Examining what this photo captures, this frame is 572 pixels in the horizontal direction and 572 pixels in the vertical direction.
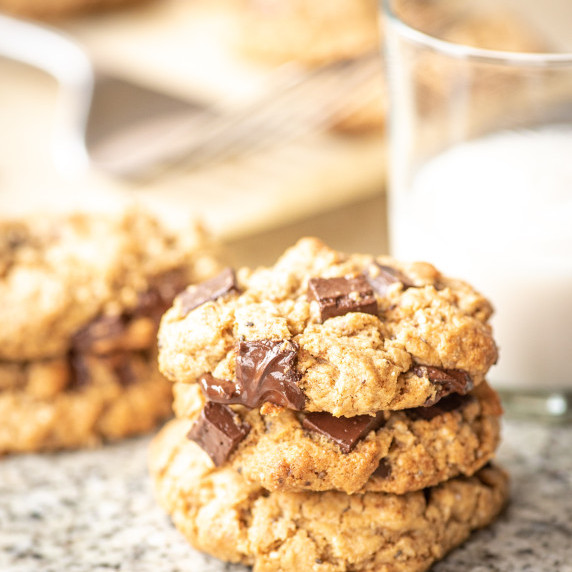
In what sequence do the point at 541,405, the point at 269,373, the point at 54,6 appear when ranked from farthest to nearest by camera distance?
the point at 54,6 → the point at 541,405 → the point at 269,373

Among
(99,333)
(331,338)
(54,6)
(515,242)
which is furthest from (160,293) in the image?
(54,6)

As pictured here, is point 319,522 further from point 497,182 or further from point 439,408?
point 497,182

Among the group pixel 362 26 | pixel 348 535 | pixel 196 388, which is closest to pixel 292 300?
pixel 196 388

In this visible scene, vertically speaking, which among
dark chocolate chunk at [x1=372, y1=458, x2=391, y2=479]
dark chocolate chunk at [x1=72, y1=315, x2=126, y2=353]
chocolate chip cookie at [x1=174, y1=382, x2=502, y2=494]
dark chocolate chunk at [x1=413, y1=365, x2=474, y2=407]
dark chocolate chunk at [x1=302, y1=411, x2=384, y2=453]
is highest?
dark chocolate chunk at [x1=72, y1=315, x2=126, y2=353]

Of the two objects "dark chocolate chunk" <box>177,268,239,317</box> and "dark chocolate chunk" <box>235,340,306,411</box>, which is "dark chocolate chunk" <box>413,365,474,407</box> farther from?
"dark chocolate chunk" <box>177,268,239,317</box>

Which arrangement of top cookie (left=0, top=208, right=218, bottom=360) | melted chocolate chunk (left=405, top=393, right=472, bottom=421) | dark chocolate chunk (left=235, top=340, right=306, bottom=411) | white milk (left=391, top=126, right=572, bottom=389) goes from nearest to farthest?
dark chocolate chunk (left=235, top=340, right=306, bottom=411), melted chocolate chunk (left=405, top=393, right=472, bottom=421), top cookie (left=0, top=208, right=218, bottom=360), white milk (left=391, top=126, right=572, bottom=389)

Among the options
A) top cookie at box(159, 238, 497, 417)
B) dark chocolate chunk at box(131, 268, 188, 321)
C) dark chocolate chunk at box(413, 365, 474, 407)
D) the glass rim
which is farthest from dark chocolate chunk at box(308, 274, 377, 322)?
the glass rim
